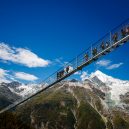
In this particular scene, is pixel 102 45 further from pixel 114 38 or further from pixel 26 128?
pixel 26 128

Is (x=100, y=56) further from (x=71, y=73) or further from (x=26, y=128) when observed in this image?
(x=26, y=128)

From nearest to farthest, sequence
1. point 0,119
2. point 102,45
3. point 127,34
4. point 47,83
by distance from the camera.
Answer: point 127,34 < point 102,45 < point 47,83 < point 0,119

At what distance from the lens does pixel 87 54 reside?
55.1 m

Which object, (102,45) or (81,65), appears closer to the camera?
(102,45)

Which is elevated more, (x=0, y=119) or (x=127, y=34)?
(x=127, y=34)

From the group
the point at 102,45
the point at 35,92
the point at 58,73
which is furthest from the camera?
the point at 35,92

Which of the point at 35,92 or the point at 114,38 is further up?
the point at 114,38

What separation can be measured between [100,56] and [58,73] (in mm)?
14107

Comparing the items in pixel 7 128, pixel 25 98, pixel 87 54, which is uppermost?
pixel 87 54

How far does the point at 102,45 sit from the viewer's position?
51625 mm

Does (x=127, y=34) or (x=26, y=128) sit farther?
(x=26, y=128)

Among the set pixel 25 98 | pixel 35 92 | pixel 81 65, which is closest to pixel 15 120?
pixel 25 98

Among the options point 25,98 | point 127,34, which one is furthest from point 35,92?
point 127,34

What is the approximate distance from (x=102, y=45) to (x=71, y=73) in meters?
10.6
